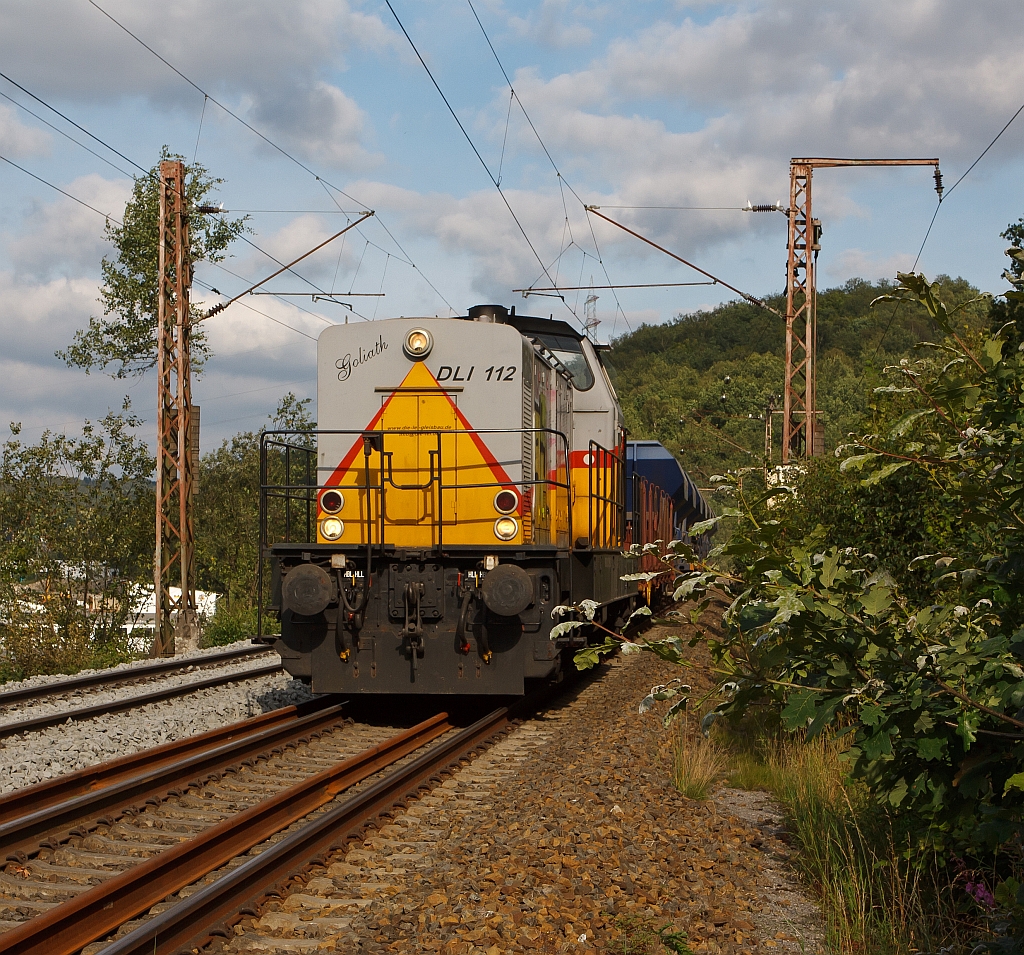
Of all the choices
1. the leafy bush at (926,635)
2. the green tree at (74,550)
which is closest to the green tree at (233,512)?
the green tree at (74,550)

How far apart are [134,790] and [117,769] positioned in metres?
0.93

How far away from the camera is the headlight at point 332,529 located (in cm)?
936

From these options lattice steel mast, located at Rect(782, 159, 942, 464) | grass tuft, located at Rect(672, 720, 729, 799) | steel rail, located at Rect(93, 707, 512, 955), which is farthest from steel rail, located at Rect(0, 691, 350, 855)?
lattice steel mast, located at Rect(782, 159, 942, 464)

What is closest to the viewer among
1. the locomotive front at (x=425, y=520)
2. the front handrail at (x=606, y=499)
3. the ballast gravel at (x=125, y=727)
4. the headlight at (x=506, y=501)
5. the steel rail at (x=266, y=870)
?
the steel rail at (x=266, y=870)

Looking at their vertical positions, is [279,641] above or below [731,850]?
above

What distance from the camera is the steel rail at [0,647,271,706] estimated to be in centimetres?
1121

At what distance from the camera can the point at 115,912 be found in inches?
175

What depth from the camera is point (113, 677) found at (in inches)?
504

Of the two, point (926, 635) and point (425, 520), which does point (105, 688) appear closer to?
point (425, 520)

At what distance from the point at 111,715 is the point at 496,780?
4.59 metres

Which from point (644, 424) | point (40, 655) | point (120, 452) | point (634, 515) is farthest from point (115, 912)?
point (644, 424)

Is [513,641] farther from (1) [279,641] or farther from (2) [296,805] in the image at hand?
(2) [296,805]

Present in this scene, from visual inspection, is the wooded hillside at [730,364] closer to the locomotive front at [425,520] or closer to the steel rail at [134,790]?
the locomotive front at [425,520]

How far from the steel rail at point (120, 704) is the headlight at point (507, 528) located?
241cm
